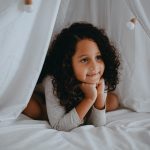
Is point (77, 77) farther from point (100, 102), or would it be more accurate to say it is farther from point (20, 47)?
point (20, 47)

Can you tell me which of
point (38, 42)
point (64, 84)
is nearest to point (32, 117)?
point (64, 84)

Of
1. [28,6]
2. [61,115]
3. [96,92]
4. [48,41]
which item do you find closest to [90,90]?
[96,92]

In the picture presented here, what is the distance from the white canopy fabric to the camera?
37.7 inches

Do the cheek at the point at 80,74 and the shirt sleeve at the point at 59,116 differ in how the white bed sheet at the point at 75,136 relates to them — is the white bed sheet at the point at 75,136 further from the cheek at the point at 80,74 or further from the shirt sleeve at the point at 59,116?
the cheek at the point at 80,74

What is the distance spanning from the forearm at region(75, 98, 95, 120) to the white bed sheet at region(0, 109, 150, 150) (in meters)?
0.06

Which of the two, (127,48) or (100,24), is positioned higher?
(100,24)

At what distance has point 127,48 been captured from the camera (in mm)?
1286

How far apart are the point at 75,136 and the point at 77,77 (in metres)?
0.25

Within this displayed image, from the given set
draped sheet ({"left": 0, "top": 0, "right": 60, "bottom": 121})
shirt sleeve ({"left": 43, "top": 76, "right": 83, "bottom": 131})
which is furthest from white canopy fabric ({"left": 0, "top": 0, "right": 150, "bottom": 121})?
shirt sleeve ({"left": 43, "top": 76, "right": 83, "bottom": 131})

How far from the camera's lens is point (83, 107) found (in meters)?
1.11

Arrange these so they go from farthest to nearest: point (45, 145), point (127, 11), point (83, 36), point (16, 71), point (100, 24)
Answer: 1. point (100, 24)
2. point (127, 11)
3. point (83, 36)
4. point (16, 71)
5. point (45, 145)

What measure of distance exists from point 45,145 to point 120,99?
509 millimetres

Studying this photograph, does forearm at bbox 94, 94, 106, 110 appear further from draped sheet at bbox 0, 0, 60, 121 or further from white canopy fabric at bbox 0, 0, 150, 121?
draped sheet at bbox 0, 0, 60, 121

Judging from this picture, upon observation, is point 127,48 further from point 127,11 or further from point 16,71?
point 16,71
